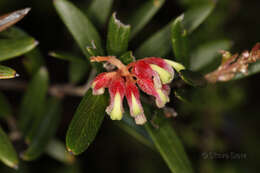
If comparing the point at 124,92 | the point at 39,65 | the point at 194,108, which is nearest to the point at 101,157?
the point at 194,108

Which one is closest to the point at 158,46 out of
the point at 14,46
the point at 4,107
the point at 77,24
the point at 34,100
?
the point at 77,24

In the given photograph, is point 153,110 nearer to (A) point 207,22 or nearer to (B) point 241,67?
(B) point 241,67

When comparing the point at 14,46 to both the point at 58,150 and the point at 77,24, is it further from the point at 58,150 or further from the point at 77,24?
the point at 58,150

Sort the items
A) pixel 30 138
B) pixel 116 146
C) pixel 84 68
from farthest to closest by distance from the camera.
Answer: pixel 116 146
pixel 84 68
pixel 30 138

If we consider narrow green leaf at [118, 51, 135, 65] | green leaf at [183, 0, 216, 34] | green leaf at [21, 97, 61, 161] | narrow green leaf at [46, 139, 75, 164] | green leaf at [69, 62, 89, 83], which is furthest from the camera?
narrow green leaf at [46, 139, 75, 164]

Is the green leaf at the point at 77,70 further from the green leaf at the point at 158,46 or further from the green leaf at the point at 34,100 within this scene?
the green leaf at the point at 158,46

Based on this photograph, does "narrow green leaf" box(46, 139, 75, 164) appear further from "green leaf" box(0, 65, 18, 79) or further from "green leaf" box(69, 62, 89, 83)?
"green leaf" box(0, 65, 18, 79)

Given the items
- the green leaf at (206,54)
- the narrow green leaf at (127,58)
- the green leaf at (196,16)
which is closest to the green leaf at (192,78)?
the narrow green leaf at (127,58)

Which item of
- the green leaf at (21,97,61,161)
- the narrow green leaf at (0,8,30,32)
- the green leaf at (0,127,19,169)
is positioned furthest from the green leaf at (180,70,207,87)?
the green leaf at (21,97,61,161)
